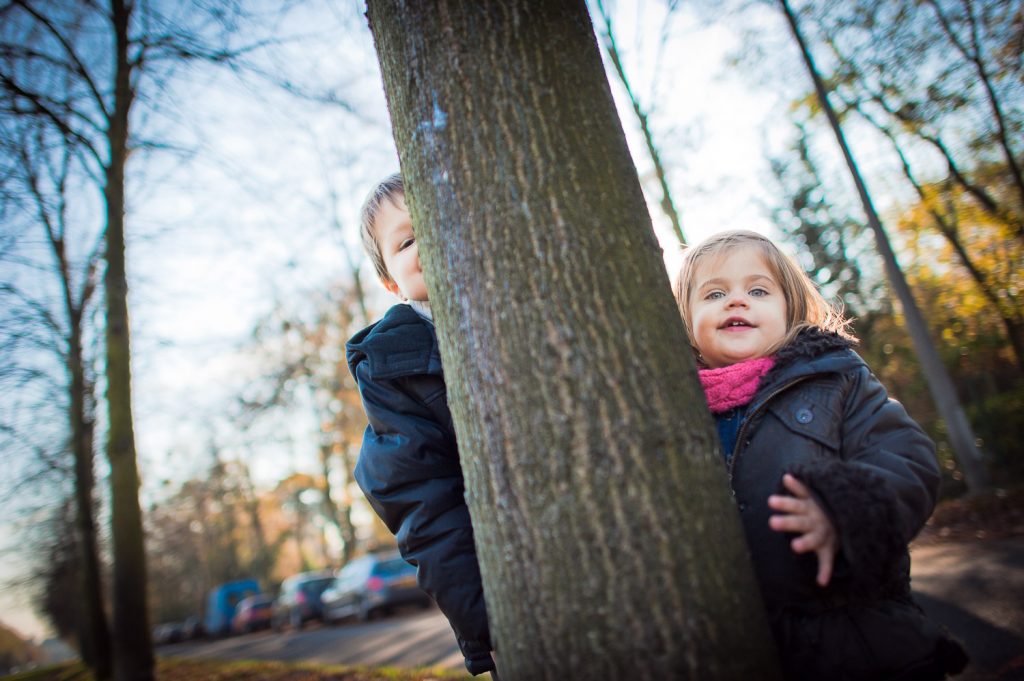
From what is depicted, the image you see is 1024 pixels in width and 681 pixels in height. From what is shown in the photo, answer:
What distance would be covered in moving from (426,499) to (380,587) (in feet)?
43.6

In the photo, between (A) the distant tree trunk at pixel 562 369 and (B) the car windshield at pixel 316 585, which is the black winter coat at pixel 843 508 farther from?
(B) the car windshield at pixel 316 585

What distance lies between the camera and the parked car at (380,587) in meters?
13.5

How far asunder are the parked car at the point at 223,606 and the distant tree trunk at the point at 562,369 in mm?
30933

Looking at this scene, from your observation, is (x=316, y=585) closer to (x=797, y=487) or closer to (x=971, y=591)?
(x=971, y=591)

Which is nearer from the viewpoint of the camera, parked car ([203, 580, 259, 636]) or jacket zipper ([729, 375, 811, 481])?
jacket zipper ([729, 375, 811, 481])

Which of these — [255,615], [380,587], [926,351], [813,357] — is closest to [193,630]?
[255,615]

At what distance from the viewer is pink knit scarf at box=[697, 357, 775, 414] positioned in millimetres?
1688

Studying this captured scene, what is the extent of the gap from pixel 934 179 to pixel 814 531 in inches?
651

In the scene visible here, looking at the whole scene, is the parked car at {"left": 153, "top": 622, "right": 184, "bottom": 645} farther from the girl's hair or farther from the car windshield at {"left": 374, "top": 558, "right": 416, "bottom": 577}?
the girl's hair

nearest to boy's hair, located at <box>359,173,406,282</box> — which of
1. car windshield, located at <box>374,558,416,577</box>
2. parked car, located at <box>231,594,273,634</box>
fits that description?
car windshield, located at <box>374,558,416,577</box>

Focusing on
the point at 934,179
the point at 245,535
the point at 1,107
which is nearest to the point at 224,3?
the point at 1,107

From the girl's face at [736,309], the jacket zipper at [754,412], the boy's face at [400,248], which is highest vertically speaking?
the boy's face at [400,248]

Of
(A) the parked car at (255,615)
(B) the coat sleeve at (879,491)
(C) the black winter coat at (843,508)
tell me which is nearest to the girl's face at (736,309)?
(C) the black winter coat at (843,508)

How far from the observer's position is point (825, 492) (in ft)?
3.90
